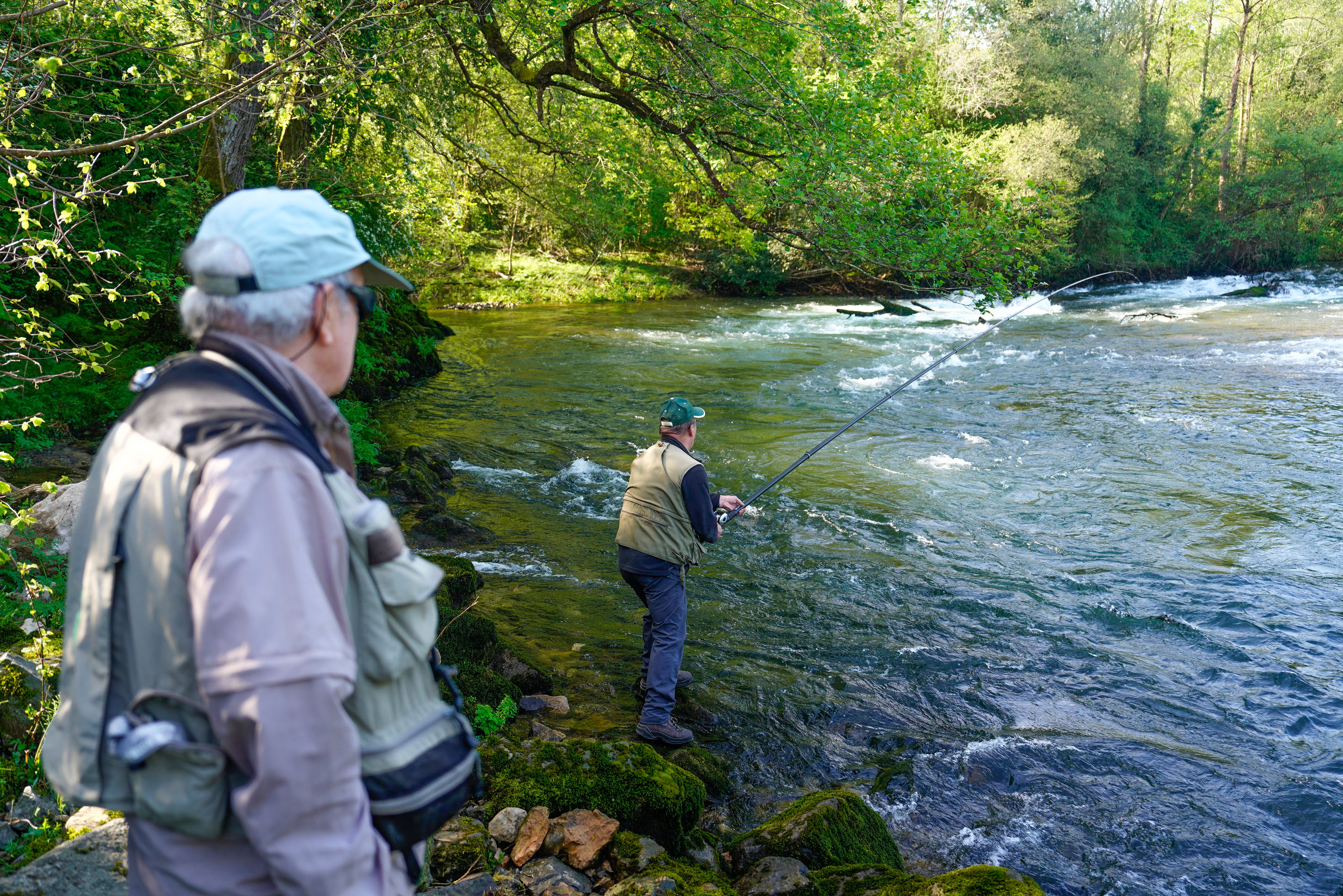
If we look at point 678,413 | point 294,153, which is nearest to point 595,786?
point 678,413

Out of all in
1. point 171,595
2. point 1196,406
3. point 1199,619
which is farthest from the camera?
point 1196,406

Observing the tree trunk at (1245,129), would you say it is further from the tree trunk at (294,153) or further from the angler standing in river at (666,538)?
the angler standing in river at (666,538)

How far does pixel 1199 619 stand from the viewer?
709cm

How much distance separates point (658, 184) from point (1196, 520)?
23532 mm

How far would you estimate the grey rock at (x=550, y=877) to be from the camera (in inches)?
131

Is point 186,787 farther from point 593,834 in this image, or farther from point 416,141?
point 416,141

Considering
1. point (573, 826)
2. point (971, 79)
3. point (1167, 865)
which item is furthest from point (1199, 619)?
point (971, 79)

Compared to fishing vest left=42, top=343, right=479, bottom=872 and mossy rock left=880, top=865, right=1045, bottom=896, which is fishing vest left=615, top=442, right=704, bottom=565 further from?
fishing vest left=42, top=343, right=479, bottom=872

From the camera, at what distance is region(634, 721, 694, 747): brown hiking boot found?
5176 millimetres

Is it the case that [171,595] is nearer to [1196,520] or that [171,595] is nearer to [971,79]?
[1196,520]

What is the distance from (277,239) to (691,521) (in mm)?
3967

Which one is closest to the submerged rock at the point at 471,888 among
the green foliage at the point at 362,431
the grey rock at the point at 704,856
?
the grey rock at the point at 704,856

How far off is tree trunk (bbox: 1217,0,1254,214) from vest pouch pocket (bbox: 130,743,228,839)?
4035 centimetres

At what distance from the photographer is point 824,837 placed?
3932mm
